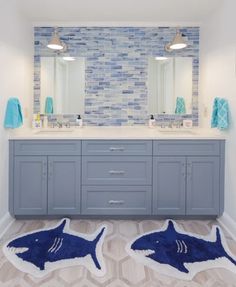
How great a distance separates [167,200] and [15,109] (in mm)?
1660

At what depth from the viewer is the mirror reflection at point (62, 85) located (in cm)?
352

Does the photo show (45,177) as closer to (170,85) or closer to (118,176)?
(118,176)

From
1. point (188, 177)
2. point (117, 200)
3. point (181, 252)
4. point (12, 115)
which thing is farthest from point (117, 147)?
point (181, 252)

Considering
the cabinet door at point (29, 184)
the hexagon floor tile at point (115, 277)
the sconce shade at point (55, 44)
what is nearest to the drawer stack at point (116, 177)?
the cabinet door at point (29, 184)

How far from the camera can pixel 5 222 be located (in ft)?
8.88

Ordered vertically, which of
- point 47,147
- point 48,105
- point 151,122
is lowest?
point 47,147

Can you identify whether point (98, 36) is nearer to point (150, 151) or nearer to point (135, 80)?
point (135, 80)

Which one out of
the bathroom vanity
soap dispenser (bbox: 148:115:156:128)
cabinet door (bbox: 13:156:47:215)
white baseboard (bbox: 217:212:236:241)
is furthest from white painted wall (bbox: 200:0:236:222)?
cabinet door (bbox: 13:156:47:215)

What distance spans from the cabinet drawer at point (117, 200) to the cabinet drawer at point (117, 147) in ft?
1.12

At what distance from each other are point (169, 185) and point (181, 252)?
2.52ft

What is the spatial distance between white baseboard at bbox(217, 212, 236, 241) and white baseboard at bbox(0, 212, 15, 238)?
1.99 metres

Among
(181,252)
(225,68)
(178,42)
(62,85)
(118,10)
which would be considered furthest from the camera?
(62,85)

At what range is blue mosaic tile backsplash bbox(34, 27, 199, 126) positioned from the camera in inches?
138

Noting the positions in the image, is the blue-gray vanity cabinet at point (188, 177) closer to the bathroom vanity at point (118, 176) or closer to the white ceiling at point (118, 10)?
the bathroom vanity at point (118, 176)
